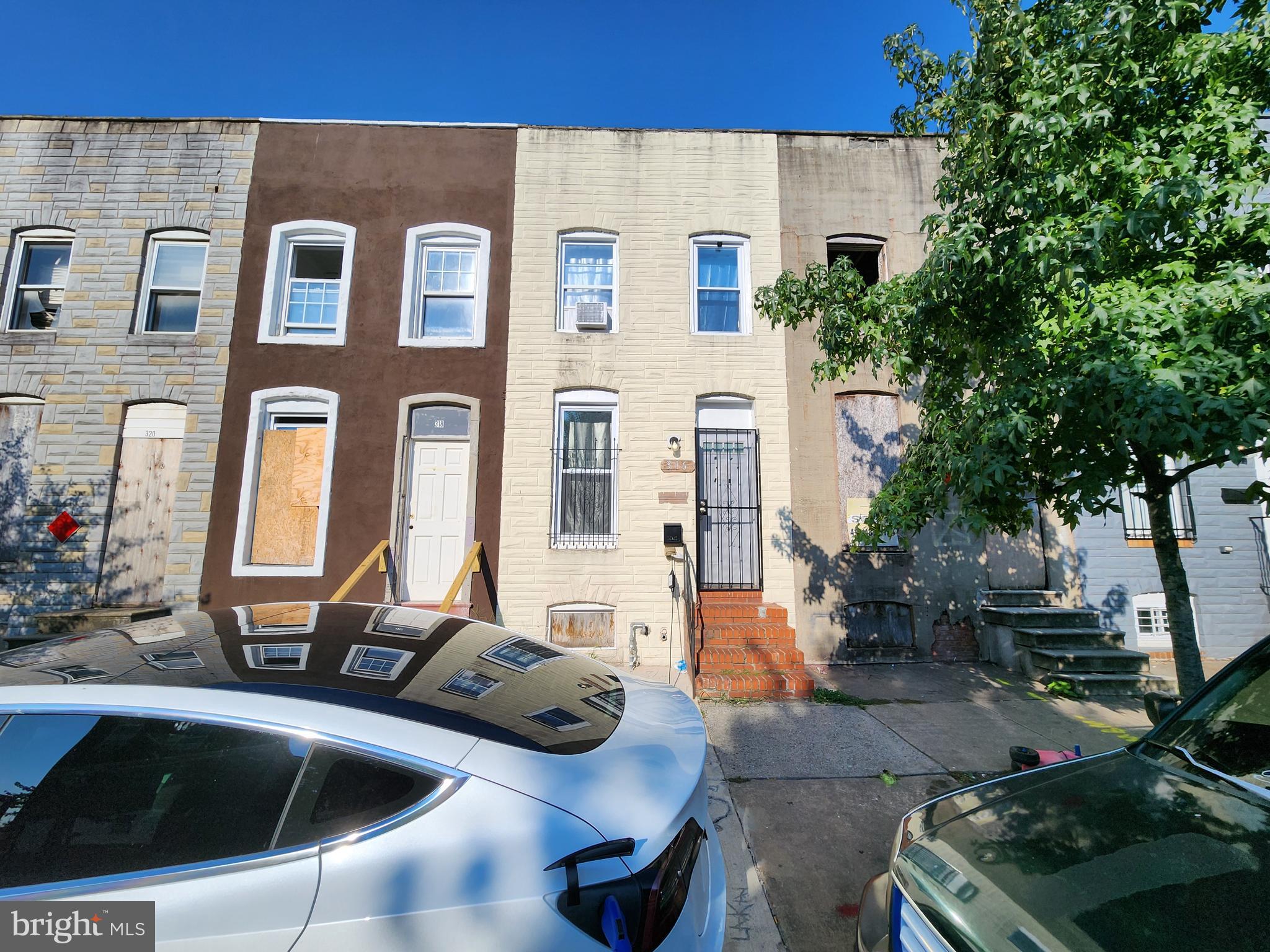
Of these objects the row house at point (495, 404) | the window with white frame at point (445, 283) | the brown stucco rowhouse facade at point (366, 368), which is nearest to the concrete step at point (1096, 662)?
the row house at point (495, 404)

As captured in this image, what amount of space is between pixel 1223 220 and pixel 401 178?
31.9ft

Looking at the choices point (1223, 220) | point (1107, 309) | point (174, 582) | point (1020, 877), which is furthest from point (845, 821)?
point (174, 582)

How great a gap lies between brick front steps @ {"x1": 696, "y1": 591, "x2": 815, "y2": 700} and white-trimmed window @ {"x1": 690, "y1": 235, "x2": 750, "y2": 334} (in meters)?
4.34

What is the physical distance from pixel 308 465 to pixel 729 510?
626cm

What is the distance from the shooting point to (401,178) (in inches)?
350

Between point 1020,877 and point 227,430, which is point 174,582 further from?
point 1020,877

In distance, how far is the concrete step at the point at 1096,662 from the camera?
6758 mm

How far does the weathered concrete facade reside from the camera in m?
8.04

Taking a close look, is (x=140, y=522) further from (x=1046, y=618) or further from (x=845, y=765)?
(x=1046, y=618)

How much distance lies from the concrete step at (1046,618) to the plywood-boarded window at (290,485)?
970 centimetres

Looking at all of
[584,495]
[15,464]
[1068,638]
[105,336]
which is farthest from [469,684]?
[15,464]

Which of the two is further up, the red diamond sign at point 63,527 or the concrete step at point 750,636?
the red diamond sign at point 63,527

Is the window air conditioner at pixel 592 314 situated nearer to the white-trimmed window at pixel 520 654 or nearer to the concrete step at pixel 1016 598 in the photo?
the white-trimmed window at pixel 520 654

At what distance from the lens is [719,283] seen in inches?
353
